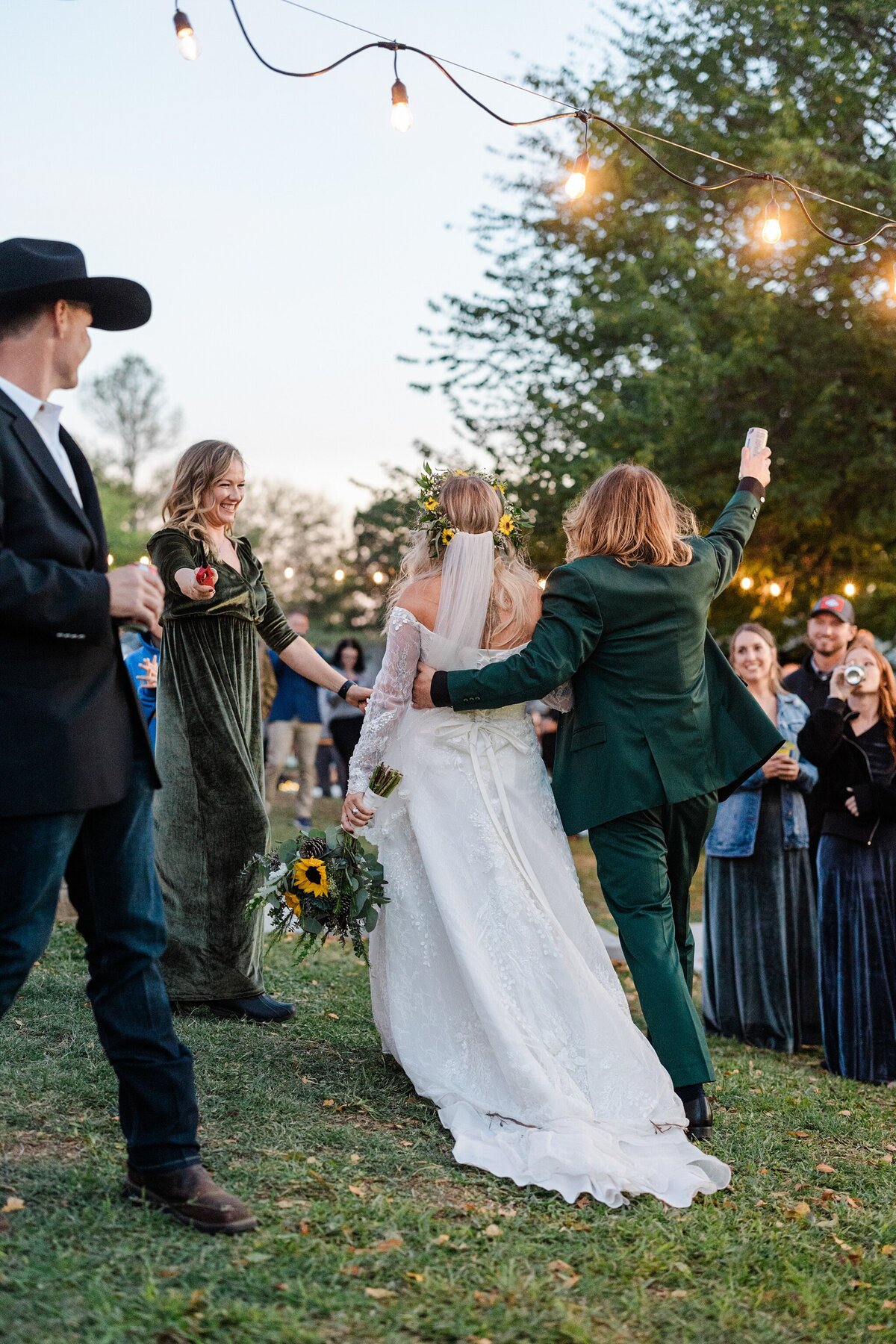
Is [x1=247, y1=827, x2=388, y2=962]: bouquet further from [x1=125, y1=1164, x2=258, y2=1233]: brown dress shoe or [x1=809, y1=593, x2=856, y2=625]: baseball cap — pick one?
[x1=809, y1=593, x2=856, y2=625]: baseball cap

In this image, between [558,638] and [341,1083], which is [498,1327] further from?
[558,638]

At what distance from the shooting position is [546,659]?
411 centimetres

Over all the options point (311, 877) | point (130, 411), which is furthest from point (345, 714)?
point (130, 411)

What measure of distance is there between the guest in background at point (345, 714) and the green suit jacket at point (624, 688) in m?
9.68

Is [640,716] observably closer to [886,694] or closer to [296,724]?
[886,694]

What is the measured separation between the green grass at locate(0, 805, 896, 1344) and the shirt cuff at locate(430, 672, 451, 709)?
137 cm

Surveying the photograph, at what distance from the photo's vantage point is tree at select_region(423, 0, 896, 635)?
1318 centimetres

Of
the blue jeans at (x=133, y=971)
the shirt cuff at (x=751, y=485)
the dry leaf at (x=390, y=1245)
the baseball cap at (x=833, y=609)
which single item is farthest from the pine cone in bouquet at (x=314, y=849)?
the baseball cap at (x=833, y=609)

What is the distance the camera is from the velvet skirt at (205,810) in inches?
193

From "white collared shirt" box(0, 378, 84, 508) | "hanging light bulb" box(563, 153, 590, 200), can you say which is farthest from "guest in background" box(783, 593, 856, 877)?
"white collared shirt" box(0, 378, 84, 508)

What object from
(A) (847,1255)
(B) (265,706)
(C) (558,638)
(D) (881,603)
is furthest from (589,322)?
(A) (847,1255)

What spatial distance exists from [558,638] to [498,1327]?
215 centimetres

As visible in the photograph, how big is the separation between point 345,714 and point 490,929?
10477 mm

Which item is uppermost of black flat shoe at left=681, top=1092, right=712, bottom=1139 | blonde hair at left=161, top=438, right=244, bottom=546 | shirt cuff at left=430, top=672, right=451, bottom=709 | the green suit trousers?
blonde hair at left=161, top=438, right=244, bottom=546
